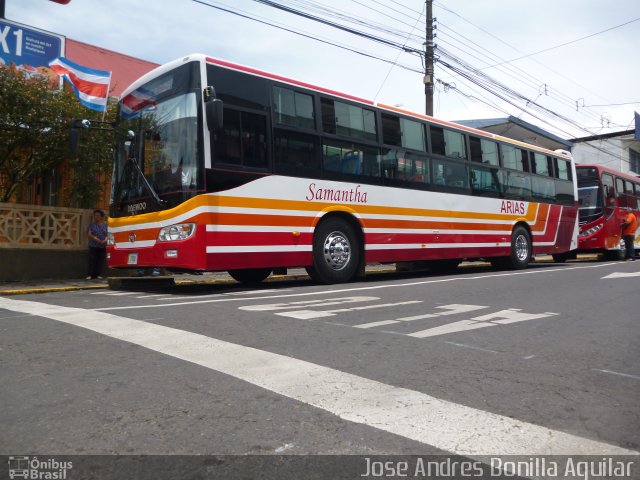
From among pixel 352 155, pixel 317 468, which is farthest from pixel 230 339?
pixel 352 155

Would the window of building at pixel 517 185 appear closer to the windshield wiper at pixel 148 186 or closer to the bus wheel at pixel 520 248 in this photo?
the bus wheel at pixel 520 248

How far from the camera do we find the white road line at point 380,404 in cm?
246

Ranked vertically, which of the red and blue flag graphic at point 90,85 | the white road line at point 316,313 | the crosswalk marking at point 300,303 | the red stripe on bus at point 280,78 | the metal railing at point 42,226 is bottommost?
the white road line at point 316,313

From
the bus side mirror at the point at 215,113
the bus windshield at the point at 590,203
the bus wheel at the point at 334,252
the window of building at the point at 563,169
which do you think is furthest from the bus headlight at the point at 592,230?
the bus side mirror at the point at 215,113

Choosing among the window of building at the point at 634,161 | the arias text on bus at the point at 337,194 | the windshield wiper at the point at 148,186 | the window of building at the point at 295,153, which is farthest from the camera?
the window of building at the point at 634,161

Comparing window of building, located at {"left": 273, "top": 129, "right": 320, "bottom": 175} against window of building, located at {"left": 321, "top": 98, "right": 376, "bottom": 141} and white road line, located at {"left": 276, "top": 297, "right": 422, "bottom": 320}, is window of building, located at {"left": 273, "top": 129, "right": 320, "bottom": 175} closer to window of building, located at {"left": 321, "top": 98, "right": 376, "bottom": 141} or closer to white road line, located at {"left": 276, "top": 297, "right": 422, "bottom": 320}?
window of building, located at {"left": 321, "top": 98, "right": 376, "bottom": 141}

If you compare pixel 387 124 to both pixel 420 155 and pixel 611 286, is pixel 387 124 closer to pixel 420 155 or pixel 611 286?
pixel 420 155

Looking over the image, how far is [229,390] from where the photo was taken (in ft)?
10.3

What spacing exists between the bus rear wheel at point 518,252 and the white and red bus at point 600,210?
5564mm

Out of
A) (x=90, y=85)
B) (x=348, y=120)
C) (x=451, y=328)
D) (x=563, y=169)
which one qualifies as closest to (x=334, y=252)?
(x=348, y=120)

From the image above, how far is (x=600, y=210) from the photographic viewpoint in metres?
18.5

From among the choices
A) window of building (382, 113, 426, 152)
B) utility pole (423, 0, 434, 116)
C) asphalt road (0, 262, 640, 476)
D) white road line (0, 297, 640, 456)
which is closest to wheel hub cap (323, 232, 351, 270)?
window of building (382, 113, 426, 152)

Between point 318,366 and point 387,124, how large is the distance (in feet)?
24.8

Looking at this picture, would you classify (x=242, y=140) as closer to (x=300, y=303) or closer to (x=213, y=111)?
Answer: (x=213, y=111)
